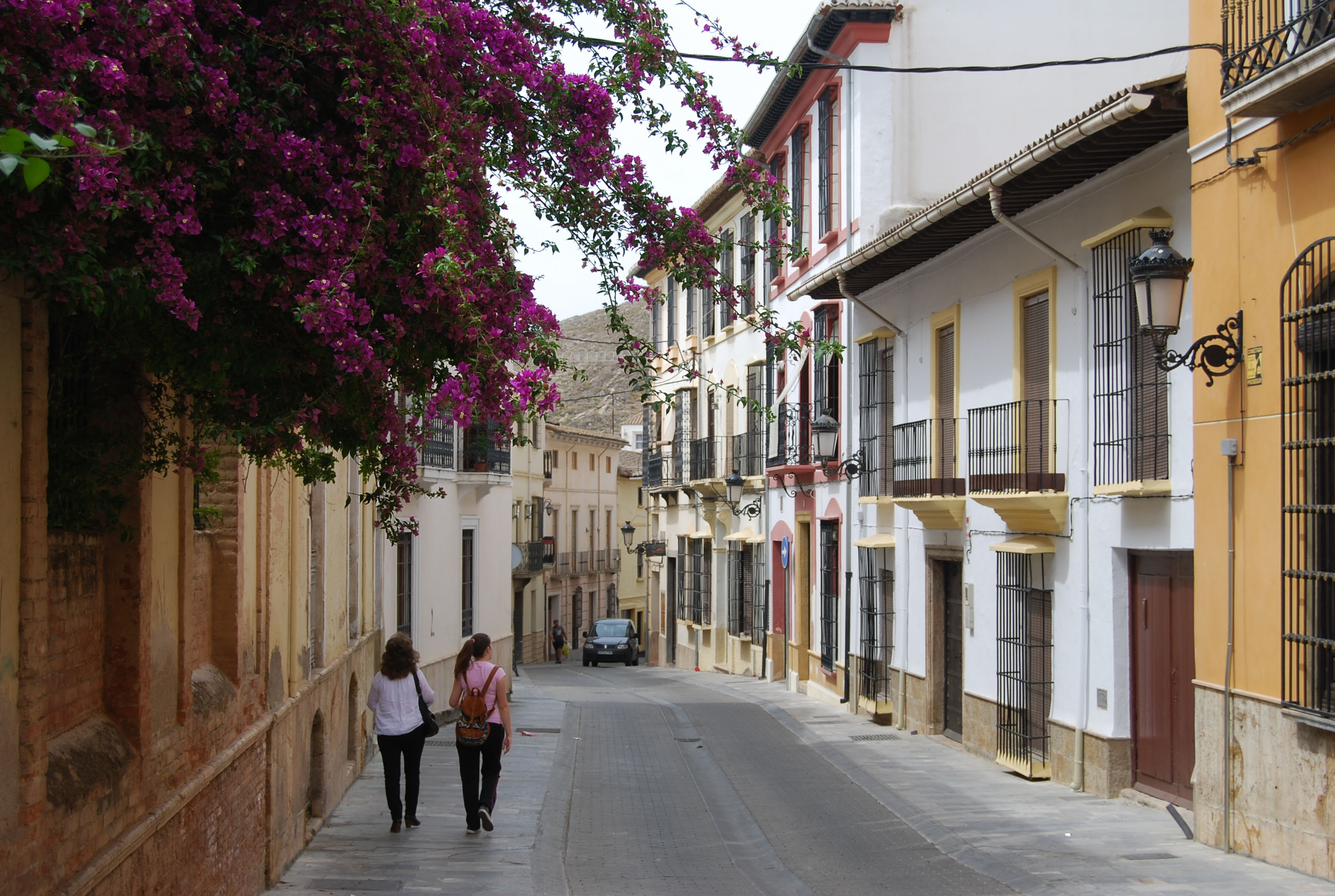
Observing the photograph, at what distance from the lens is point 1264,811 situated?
838 centimetres

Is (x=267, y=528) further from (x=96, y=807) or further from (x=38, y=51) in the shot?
(x=38, y=51)

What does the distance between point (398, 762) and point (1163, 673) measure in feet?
20.6

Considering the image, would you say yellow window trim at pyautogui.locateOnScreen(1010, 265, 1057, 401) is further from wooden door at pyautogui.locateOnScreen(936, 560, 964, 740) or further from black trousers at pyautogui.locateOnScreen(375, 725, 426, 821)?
black trousers at pyautogui.locateOnScreen(375, 725, 426, 821)

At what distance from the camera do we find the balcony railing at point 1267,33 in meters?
7.66

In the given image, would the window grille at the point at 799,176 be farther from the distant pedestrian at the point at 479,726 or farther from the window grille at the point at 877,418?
the distant pedestrian at the point at 479,726

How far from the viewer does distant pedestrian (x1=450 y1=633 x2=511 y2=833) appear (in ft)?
34.2

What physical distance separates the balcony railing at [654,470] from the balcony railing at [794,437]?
32.4ft

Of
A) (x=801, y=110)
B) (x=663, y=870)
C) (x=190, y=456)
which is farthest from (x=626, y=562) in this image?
(x=190, y=456)

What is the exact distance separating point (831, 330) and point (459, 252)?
53.3ft

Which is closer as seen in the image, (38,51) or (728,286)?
(38,51)

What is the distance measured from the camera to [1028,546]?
13031 mm

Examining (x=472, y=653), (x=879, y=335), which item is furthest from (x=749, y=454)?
(x=472, y=653)

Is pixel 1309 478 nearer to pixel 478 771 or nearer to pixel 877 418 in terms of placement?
pixel 478 771

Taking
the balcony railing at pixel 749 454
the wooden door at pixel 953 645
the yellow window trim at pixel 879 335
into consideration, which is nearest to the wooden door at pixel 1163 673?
the wooden door at pixel 953 645
